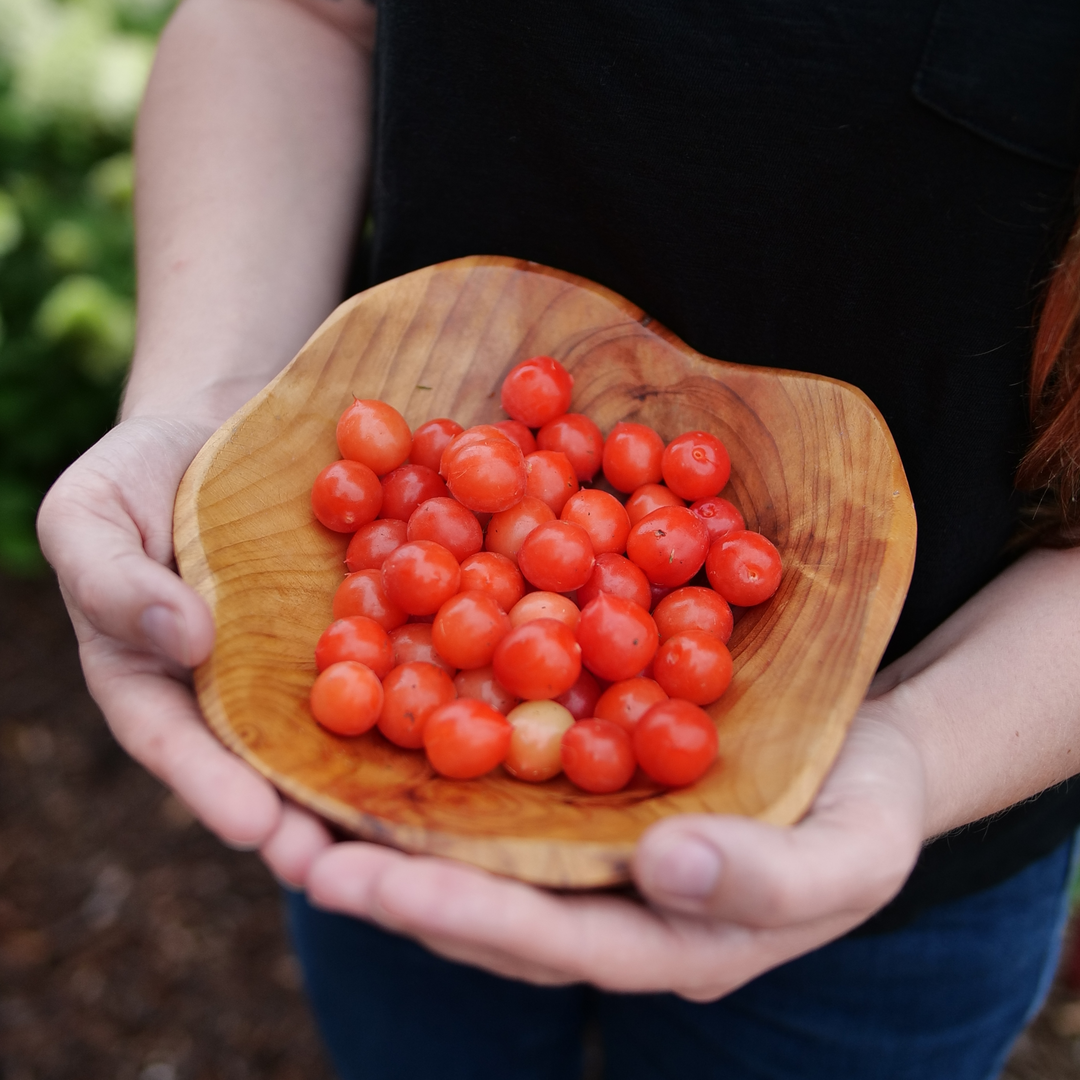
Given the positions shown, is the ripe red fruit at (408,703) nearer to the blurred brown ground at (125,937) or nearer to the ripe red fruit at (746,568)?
the ripe red fruit at (746,568)

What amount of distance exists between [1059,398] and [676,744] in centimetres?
82

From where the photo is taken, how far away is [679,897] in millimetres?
1159

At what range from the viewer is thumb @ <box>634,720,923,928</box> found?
114 centimetres

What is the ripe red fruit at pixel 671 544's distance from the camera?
1734 millimetres

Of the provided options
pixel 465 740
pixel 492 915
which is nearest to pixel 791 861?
pixel 492 915

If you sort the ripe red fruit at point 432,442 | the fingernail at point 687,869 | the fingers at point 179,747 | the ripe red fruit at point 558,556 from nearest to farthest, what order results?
the fingernail at point 687,869 → the fingers at point 179,747 → the ripe red fruit at point 558,556 → the ripe red fruit at point 432,442

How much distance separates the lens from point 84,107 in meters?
4.40

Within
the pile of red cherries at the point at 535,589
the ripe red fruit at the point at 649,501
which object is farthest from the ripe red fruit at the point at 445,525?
A: the ripe red fruit at the point at 649,501

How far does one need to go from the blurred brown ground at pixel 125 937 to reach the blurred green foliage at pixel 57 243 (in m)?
0.96

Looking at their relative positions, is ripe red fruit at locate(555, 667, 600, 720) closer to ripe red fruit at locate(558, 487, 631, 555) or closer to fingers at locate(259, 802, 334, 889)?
ripe red fruit at locate(558, 487, 631, 555)

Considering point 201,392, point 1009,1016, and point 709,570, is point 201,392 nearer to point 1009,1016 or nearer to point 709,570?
point 709,570

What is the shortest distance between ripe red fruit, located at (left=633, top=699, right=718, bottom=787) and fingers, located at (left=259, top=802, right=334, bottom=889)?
1.63 ft

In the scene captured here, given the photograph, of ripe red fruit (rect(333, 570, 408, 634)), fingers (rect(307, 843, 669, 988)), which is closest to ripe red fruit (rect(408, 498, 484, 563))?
ripe red fruit (rect(333, 570, 408, 634))

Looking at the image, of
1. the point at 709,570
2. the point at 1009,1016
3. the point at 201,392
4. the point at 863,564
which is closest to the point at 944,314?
the point at 863,564
